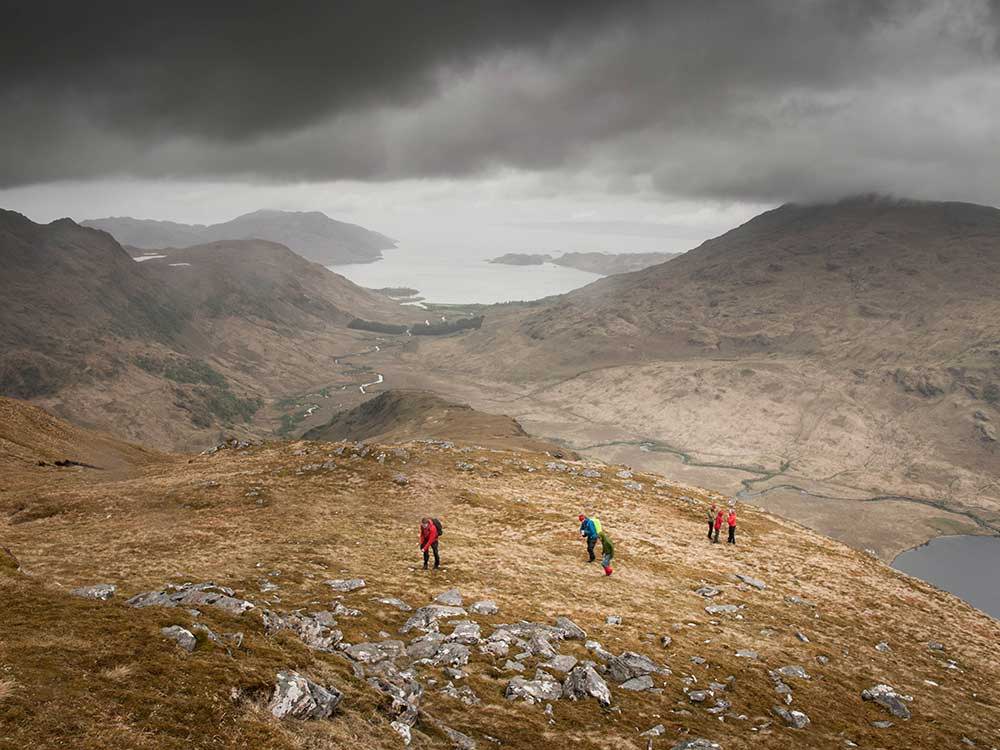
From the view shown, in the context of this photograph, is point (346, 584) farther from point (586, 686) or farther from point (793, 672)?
point (793, 672)

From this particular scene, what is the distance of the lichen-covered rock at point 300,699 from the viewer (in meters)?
15.6

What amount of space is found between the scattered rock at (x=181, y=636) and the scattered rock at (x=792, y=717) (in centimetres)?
2232

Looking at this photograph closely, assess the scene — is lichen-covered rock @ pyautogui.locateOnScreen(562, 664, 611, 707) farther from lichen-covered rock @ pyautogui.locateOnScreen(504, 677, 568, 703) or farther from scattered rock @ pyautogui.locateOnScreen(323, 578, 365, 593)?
scattered rock @ pyautogui.locateOnScreen(323, 578, 365, 593)

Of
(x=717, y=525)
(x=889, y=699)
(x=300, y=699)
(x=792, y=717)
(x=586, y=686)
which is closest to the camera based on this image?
(x=300, y=699)

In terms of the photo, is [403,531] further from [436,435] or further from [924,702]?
[436,435]

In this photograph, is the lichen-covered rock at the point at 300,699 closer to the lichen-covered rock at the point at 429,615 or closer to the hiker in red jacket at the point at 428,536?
the lichen-covered rock at the point at 429,615

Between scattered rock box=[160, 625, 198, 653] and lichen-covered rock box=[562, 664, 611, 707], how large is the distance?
13.2 meters

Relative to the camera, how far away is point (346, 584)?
3134 cm

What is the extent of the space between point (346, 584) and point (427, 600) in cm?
462

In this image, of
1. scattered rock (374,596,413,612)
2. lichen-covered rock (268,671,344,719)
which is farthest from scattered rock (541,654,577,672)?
lichen-covered rock (268,671,344,719)

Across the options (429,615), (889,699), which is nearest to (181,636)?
(429,615)

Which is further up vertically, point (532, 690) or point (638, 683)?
point (532, 690)

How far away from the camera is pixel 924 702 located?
27656mm

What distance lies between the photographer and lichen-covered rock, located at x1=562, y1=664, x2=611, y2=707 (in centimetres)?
2212
